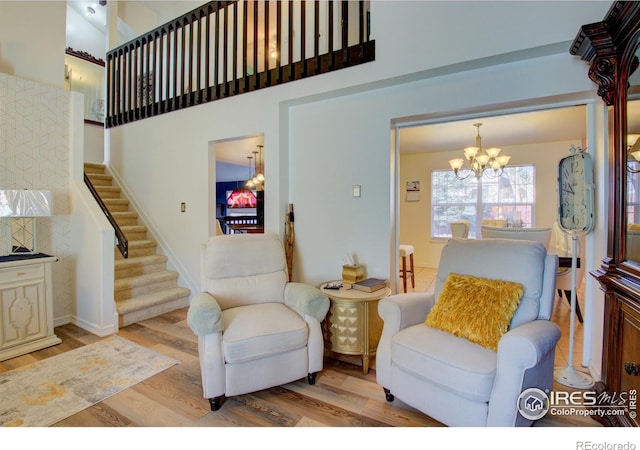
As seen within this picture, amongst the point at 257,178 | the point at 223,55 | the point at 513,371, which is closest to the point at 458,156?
the point at 257,178

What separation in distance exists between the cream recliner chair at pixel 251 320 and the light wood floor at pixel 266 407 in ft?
0.36

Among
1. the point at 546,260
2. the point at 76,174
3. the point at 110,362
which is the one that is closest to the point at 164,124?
the point at 76,174

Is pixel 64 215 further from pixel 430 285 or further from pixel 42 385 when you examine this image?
pixel 430 285

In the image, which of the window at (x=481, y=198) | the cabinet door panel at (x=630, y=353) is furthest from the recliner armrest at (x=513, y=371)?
the window at (x=481, y=198)

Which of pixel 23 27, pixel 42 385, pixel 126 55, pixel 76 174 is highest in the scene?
pixel 126 55

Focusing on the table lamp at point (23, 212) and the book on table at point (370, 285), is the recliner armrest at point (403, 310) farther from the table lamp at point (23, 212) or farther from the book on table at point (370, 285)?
the table lamp at point (23, 212)

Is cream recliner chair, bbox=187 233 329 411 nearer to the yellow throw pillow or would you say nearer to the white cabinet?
the yellow throw pillow

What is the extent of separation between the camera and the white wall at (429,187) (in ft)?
18.4

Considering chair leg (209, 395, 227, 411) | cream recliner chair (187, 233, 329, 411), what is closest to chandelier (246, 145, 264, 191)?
cream recliner chair (187, 233, 329, 411)

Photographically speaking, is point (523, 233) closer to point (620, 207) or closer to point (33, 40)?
point (620, 207)

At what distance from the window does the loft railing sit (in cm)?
358

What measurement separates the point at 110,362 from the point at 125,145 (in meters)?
3.33

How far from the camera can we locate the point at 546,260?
1.88 meters

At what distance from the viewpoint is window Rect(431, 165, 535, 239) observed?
5824mm
